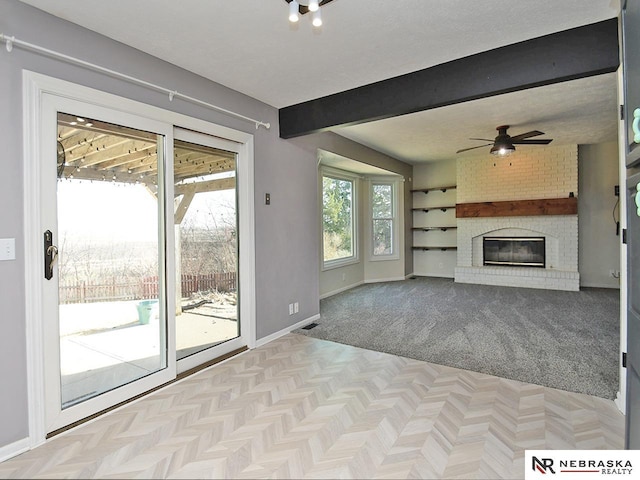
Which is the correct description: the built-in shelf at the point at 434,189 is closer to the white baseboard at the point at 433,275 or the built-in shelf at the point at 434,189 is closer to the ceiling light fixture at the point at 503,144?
the white baseboard at the point at 433,275

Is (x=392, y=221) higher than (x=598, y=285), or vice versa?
(x=392, y=221)

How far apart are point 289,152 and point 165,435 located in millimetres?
2975

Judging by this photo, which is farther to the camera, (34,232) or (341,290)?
(341,290)

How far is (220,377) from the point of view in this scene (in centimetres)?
273

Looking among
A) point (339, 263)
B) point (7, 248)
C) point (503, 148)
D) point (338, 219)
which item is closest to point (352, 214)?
point (338, 219)

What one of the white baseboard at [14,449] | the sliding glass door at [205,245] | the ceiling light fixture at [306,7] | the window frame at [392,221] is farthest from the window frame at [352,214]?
the white baseboard at [14,449]

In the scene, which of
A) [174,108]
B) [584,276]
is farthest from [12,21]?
[584,276]

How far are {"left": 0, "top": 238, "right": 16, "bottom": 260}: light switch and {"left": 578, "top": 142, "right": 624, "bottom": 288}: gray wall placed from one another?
316 inches

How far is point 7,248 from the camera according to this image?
182 cm

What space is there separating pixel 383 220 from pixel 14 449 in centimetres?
652

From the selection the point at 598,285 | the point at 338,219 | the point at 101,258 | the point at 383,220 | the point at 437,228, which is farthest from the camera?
the point at 437,228

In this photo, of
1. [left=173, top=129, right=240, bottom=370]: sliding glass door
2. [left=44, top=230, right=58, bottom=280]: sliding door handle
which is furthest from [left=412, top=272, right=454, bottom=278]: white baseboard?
[left=44, top=230, right=58, bottom=280]: sliding door handle

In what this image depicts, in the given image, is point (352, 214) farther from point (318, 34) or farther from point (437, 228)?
point (318, 34)

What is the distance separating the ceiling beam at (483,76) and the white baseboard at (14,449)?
10.6ft
